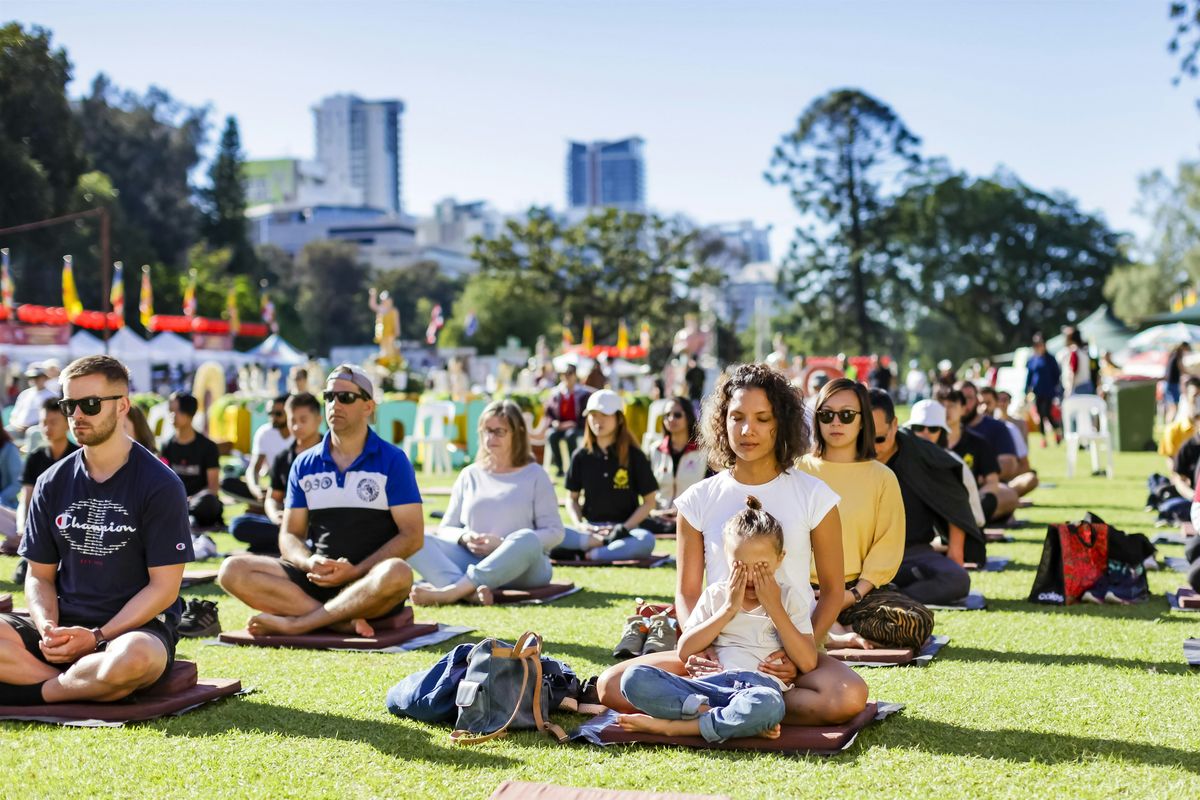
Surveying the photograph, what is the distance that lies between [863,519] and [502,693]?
224cm

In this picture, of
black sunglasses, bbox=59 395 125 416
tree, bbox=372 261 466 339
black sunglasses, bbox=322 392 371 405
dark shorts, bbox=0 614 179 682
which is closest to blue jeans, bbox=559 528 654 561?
black sunglasses, bbox=322 392 371 405

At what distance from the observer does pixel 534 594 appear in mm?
9188

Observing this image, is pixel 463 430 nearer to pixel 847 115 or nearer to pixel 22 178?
pixel 22 178

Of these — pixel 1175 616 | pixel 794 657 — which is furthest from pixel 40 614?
pixel 1175 616

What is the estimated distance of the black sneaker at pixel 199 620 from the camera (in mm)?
7691

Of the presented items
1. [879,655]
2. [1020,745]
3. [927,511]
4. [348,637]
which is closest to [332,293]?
[927,511]

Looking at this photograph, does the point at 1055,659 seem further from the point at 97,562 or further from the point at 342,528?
the point at 97,562

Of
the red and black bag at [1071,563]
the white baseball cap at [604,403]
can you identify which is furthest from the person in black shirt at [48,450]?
the red and black bag at [1071,563]

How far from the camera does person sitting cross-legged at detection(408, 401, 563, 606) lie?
909 centimetres

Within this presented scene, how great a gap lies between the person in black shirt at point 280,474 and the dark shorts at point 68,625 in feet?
12.1

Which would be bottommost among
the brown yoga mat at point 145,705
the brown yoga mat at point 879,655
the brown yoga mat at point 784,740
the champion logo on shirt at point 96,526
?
the brown yoga mat at point 879,655

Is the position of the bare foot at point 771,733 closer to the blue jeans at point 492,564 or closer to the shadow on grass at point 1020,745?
the shadow on grass at point 1020,745

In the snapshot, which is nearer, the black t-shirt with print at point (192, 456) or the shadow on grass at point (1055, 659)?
the shadow on grass at point (1055, 659)

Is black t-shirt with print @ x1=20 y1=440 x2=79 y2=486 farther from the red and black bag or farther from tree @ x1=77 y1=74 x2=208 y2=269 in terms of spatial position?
tree @ x1=77 y1=74 x2=208 y2=269
